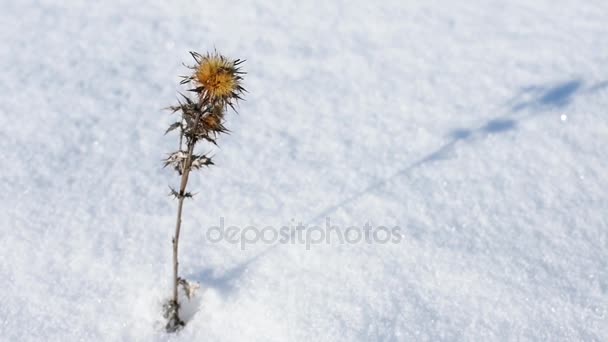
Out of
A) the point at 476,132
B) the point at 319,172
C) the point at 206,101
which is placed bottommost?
the point at 206,101

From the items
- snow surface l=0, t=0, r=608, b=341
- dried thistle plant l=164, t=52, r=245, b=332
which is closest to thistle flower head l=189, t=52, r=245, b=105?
dried thistle plant l=164, t=52, r=245, b=332

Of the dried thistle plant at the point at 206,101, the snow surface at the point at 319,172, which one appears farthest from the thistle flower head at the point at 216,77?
the snow surface at the point at 319,172

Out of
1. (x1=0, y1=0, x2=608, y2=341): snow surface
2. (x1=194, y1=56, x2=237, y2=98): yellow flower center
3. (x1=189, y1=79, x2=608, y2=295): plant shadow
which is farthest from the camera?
(x1=189, y1=79, x2=608, y2=295): plant shadow

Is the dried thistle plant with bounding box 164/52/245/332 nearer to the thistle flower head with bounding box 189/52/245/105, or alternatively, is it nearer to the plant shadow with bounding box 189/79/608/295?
the thistle flower head with bounding box 189/52/245/105

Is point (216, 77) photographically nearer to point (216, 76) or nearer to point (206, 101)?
point (216, 76)

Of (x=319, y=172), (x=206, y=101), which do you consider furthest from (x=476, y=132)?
A: (x=206, y=101)

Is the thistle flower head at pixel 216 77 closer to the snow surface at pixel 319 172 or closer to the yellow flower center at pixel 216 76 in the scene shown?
the yellow flower center at pixel 216 76

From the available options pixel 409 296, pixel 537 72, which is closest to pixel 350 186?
pixel 409 296

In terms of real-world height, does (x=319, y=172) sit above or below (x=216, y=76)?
above

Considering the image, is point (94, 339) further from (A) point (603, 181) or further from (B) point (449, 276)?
(A) point (603, 181)

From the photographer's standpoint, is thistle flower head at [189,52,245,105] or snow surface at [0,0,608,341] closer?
thistle flower head at [189,52,245,105]
